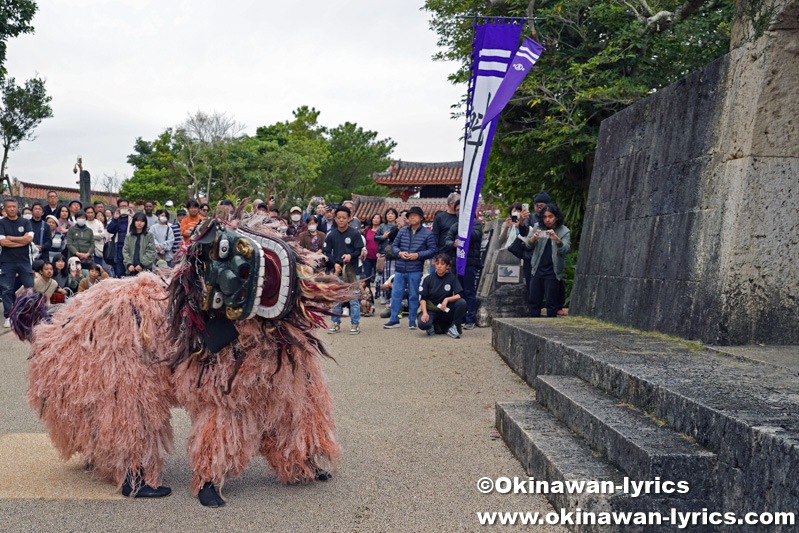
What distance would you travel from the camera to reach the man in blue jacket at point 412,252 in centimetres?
976

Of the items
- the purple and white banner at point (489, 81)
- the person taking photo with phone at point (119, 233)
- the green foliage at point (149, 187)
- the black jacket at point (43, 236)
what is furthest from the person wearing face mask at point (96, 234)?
the green foliage at point (149, 187)

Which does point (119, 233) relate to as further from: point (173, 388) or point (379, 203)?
point (379, 203)

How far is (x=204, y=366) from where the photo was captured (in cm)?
334

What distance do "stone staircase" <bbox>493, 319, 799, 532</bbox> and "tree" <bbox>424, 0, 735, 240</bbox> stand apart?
7.05 m

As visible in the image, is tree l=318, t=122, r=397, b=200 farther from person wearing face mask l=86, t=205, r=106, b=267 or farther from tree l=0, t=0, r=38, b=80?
person wearing face mask l=86, t=205, r=106, b=267

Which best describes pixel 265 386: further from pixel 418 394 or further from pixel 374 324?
pixel 374 324

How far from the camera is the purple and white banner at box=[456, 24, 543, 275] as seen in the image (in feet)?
27.5

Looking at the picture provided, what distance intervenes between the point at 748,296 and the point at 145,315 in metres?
4.21

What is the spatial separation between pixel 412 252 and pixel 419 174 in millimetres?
26021

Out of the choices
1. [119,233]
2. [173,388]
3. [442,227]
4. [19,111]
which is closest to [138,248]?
[119,233]

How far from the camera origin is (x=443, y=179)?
3466 cm

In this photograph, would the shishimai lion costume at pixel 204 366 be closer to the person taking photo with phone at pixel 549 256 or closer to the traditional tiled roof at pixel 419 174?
the person taking photo with phone at pixel 549 256

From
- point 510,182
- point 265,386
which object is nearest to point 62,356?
point 265,386

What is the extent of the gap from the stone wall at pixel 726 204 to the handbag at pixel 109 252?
9799 millimetres
